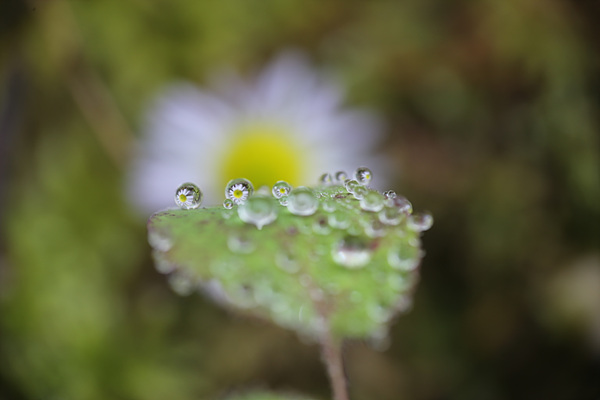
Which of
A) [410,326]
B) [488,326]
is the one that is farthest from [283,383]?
[488,326]

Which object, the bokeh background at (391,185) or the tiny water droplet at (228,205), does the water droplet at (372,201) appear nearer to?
the tiny water droplet at (228,205)

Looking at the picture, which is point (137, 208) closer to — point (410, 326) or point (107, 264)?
point (107, 264)

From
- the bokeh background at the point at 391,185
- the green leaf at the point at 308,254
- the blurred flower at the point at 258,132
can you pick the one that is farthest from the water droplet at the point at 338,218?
the blurred flower at the point at 258,132

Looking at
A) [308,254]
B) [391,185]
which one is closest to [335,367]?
[308,254]

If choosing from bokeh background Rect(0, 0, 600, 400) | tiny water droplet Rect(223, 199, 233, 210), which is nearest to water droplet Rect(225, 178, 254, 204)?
tiny water droplet Rect(223, 199, 233, 210)

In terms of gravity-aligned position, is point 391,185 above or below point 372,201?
above

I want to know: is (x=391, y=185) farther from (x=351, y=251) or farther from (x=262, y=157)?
(x=351, y=251)
